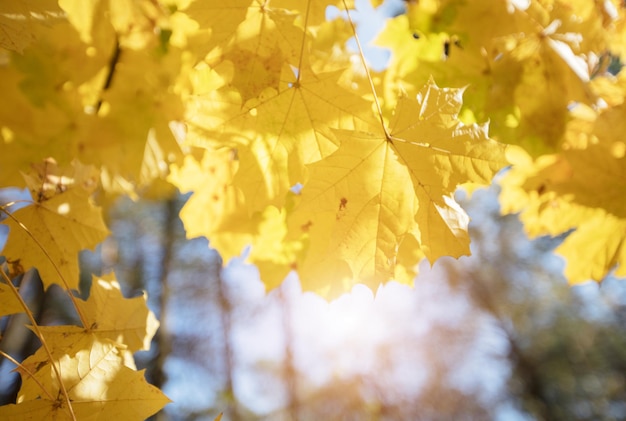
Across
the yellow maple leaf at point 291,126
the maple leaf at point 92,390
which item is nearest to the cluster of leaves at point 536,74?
the yellow maple leaf at point 291,126

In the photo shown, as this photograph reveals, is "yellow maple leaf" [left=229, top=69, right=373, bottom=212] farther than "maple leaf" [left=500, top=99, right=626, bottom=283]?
No

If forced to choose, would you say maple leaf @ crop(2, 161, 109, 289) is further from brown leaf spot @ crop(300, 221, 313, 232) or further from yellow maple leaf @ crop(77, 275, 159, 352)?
brown leaf spot @ crop(300, 221, 313, 232)

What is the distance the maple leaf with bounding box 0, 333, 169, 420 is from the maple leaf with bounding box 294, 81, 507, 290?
0.64m

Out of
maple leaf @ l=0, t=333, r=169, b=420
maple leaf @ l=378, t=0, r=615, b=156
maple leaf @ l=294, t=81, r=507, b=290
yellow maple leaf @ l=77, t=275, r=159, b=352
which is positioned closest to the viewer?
maple leaf @ l=0, t=333, r=169, b=420

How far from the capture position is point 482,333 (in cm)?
1099

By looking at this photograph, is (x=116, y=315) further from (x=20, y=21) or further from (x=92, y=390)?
(x=20, y=21)

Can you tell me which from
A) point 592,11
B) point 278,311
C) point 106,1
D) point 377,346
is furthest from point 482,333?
point 106,1

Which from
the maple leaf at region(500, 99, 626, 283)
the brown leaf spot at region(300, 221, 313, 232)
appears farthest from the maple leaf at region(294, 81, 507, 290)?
the maple leaf at region(500, 99, 626, 283)

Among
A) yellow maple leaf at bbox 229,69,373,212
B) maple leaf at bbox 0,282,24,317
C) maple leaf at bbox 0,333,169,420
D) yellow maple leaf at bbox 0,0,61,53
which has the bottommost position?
maple leaf at bbox 0,333,169,420

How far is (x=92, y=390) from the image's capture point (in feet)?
3.64

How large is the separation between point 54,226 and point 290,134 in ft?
3.31

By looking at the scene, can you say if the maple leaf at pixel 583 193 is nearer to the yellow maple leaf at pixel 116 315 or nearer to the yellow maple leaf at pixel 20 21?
the yellow maple leaf at pixel 116 315

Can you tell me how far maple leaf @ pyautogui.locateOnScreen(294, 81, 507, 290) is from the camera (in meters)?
1.23

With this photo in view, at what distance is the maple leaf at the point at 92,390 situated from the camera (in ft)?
3.55
